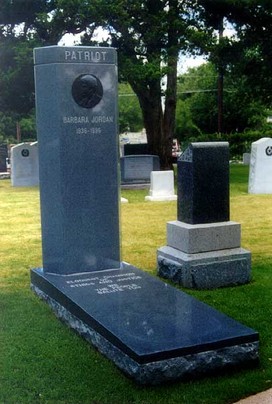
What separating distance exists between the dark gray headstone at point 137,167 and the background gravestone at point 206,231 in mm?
11567

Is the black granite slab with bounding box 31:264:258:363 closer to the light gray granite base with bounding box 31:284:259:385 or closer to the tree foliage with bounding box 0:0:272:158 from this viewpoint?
the light gray granite base with bounding box 31:284:259:385

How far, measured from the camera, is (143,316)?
14.6ft

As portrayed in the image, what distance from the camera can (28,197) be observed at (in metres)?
15.0

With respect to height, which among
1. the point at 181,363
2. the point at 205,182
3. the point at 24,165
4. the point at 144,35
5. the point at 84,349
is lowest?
the point at 84,349

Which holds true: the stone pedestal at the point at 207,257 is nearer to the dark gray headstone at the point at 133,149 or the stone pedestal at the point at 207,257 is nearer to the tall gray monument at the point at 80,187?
the tall gray monument at the point at 80,187

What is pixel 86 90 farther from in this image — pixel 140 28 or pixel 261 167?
pixel 140 28

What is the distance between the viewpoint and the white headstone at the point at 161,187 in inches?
531

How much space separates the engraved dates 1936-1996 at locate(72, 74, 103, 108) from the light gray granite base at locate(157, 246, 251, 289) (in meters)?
1.87

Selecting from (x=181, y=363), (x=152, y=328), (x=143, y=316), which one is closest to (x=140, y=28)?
(x=143, y=316)

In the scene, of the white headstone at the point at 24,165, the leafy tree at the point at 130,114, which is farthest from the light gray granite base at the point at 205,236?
the leafy tree at the point at 130,114

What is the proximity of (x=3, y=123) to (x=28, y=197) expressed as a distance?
35.7m

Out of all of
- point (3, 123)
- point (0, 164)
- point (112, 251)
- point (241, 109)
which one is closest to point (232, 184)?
point (0, 164)

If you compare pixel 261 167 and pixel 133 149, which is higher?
pixel 133 149

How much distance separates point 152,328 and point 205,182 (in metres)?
2.48
